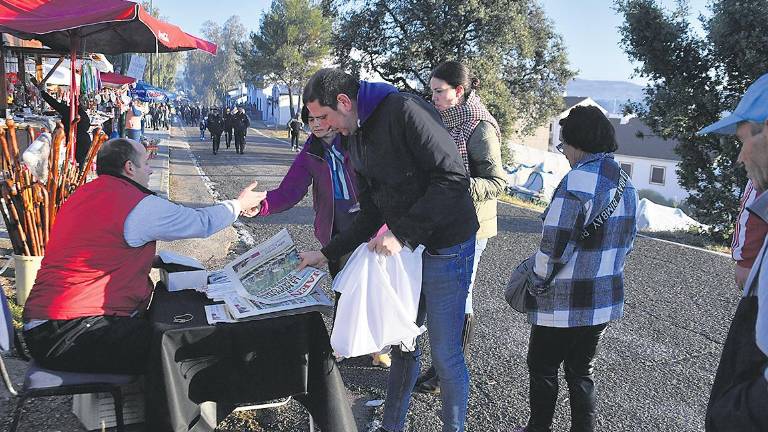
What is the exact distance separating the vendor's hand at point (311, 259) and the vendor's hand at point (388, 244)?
0.45 meters

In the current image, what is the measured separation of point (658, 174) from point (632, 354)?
50533 mm

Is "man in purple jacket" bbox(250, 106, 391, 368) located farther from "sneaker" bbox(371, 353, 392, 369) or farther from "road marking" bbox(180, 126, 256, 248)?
"road marking" bbox(180, 126, 256, 248)

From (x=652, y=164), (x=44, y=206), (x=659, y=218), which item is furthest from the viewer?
(x=652, y=164)

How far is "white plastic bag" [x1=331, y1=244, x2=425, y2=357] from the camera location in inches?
101

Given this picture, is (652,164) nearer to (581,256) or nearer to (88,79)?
Answer: (88,79)

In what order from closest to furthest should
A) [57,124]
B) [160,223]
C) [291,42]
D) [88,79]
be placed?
[160,223]
[57,124]
[88,79]
[291,42]

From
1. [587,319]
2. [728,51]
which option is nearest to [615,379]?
[587,319]

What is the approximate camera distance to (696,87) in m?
11.6

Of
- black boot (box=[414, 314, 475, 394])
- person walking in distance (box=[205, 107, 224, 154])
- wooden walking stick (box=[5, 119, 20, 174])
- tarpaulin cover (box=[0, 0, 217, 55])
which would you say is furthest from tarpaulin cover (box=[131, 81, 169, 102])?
black boot (box=[414, 314, 475, 394])

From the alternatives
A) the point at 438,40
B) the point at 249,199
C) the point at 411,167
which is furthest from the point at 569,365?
the point at 438,40

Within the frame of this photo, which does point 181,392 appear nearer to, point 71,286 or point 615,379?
point 71,286

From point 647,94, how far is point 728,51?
63.0 inches

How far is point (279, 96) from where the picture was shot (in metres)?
60.8

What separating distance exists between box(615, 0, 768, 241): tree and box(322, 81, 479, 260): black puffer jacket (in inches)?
402
